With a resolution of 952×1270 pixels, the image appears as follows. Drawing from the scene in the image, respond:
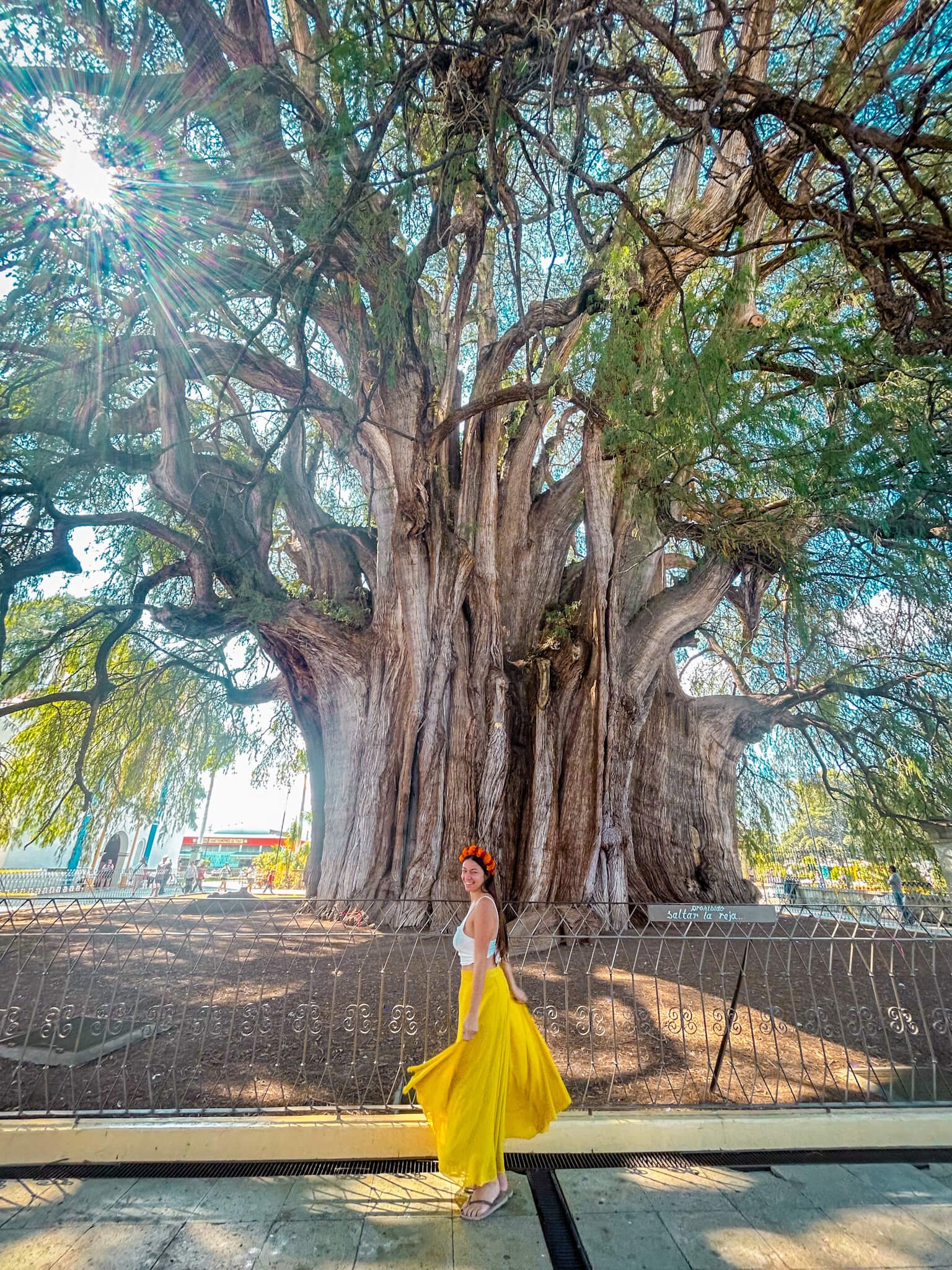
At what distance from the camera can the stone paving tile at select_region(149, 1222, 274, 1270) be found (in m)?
1.87

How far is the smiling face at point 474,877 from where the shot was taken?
251 centimetres

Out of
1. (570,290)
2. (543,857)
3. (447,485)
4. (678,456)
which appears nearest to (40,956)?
(543,857)

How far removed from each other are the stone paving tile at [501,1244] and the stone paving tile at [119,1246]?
94 centimetres

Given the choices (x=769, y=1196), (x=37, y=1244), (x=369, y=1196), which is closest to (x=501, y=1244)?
(x=369, y=1196)

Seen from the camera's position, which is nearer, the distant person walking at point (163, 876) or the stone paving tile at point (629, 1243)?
the stone paving tile at point (629, 1243)

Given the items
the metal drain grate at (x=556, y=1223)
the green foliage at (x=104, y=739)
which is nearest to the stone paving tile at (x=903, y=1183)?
the metal drain grate at (x=556, y=1223)

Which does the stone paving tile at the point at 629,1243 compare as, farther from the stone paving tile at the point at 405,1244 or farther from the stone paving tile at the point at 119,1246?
the stone paving tile at the point at 119,1246

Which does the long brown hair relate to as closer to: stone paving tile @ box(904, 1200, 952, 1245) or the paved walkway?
the paved walkway

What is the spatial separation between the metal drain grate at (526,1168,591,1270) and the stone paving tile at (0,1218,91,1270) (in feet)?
4.99

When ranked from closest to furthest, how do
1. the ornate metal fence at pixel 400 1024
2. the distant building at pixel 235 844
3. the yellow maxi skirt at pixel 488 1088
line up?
the yellow maxi skirt at pixel 488 1088 → the ornate metal fence at pixel 400 1024 → the distant building at pixel 235 844

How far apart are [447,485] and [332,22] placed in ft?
14.5

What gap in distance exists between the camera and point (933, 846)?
26.7ft

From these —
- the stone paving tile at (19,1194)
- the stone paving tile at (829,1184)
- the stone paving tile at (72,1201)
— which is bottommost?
the stone paving tile at (19,1194)

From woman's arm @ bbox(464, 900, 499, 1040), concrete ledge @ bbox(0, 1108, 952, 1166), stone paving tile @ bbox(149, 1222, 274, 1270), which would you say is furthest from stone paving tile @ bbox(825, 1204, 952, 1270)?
stone paving tile @ bbox(149, 1222, 274, 1270)
